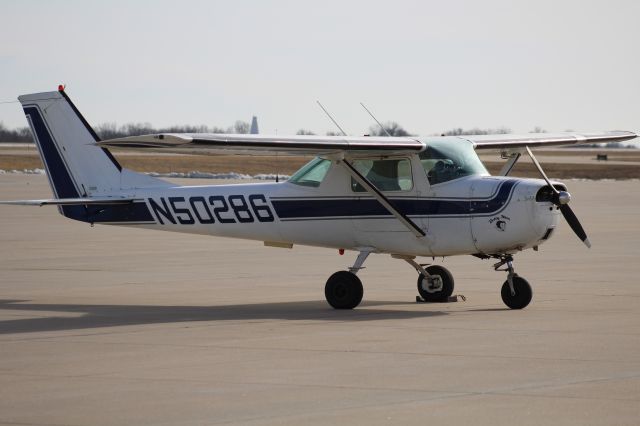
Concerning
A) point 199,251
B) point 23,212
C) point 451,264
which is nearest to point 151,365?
point 451,264

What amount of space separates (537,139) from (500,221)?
10.1 feet

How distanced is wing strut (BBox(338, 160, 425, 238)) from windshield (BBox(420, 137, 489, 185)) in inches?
22.3

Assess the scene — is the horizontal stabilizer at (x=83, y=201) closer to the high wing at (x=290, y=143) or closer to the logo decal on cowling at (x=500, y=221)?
the high wing at (x=290, y=143)

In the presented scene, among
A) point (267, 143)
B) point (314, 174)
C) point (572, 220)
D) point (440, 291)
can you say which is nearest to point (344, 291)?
point (440, 291)

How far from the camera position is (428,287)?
638 inches

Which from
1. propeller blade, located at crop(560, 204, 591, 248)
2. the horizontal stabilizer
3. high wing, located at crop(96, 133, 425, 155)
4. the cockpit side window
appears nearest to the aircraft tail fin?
the horizontal stabilizer

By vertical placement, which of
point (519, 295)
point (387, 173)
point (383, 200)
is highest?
point (387, 173)

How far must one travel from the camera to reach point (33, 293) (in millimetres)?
17141

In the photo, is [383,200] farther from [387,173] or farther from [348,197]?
[348,197]

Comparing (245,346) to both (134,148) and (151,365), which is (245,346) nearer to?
(151,365)

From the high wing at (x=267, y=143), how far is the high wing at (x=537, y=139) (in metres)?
1.59

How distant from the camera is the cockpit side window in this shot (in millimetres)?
16047

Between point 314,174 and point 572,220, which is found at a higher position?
point 314,174

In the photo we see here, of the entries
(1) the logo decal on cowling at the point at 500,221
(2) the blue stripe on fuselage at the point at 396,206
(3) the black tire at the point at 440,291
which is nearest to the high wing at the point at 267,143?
(2) the blue stripe on fuselage at the point at 396,206
